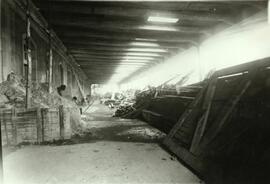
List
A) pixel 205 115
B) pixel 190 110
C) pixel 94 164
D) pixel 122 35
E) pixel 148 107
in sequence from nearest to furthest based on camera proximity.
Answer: pixel 94 164
pixel 205 115
pixel 190 110
pixel 122 35
pixel 148 107

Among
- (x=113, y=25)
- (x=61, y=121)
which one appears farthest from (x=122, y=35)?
(x=61, y=121)

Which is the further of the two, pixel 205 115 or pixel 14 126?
pixel 14 126

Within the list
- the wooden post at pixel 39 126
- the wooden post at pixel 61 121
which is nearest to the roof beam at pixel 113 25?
the wooden post at pixel 61 121

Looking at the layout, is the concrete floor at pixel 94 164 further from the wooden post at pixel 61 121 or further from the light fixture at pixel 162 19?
the light fixture at pixel 162 19

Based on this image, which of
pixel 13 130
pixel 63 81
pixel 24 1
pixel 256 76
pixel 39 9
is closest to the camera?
pixel 256 76

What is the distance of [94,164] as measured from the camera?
3883mm

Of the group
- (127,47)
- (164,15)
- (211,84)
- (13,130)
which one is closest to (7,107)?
(13,130)

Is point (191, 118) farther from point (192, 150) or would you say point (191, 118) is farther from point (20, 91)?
point (20, 91)

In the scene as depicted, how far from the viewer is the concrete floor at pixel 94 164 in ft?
10.6

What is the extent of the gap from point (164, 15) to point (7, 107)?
565 cm

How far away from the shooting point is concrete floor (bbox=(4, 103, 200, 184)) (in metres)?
3.23

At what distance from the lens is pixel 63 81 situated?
14.4 metres

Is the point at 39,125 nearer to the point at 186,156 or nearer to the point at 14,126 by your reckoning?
the point at 14,126

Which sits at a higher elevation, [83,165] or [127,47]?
[127,47]
